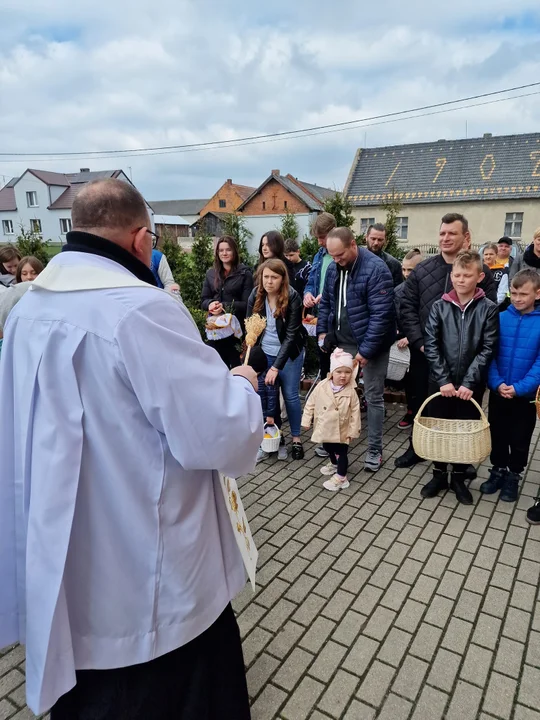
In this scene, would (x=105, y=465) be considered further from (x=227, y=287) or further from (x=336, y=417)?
(x=227, y=287)

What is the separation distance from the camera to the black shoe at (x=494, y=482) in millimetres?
3982

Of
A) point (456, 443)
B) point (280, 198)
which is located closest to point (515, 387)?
point (456, 443)

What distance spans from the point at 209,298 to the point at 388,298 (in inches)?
94.7

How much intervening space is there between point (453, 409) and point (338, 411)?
3.15 feet

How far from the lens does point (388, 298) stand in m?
4.12

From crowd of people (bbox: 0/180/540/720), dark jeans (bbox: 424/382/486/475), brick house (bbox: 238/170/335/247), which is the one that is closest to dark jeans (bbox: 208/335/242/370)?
dark jeans (bbox: 424/382/486/475)

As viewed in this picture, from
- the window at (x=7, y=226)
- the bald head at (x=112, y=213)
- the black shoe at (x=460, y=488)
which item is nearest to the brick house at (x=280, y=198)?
the window at (x=7, y=226)

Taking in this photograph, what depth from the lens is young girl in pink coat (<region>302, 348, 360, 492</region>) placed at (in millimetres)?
3969

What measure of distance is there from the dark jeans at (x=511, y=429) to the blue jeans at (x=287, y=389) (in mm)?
1714

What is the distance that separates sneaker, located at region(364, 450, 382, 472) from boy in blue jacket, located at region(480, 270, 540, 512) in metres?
0.88

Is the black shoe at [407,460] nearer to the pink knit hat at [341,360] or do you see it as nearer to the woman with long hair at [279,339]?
the woman with long hair at [279,339]

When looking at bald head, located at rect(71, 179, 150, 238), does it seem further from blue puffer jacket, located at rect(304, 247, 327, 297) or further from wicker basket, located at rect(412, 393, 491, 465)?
blue puffer jacket, located at rect(304, 247, 327, 297)

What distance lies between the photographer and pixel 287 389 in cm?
467

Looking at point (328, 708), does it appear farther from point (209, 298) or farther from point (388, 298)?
point (209, 298)
